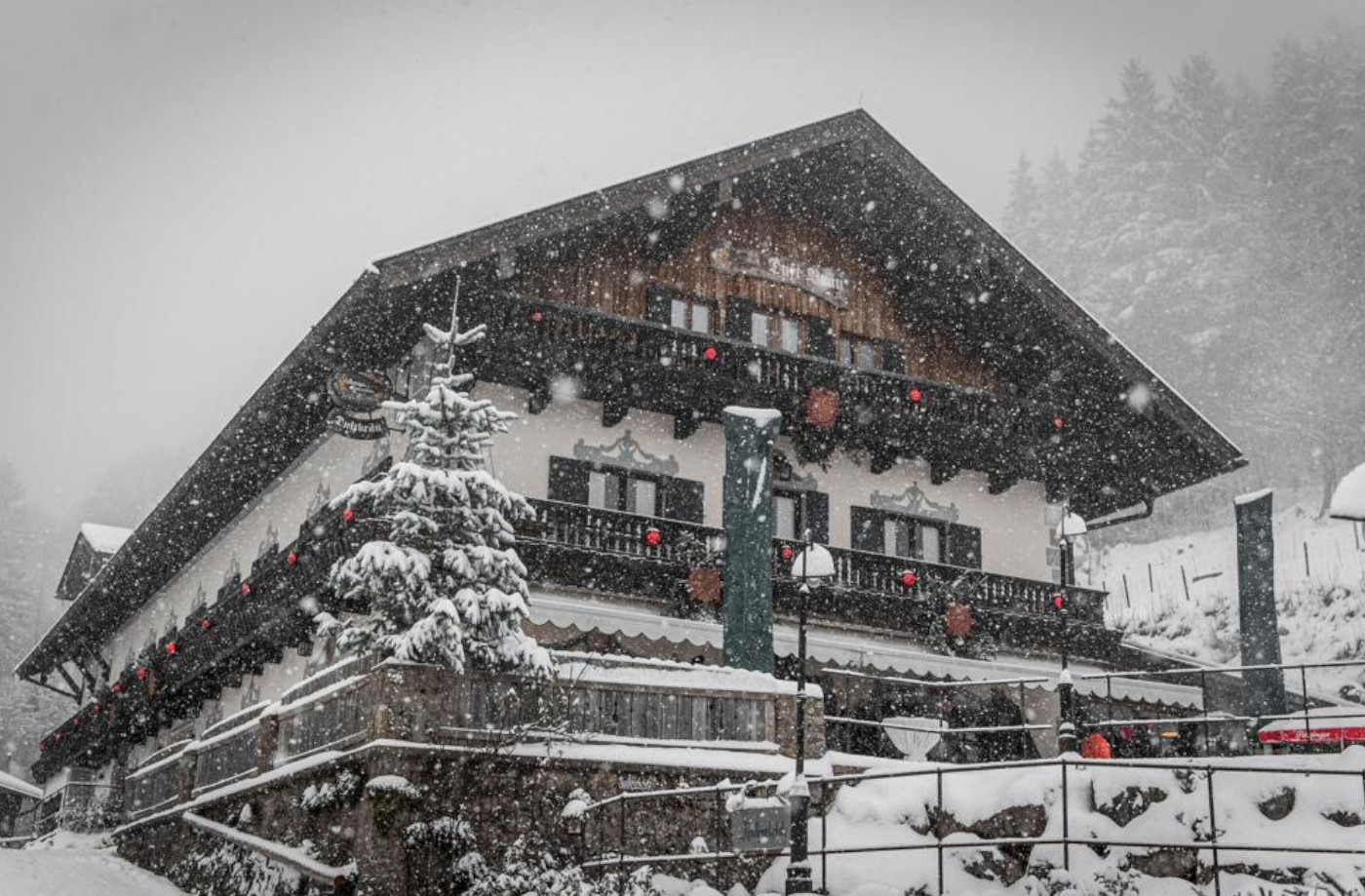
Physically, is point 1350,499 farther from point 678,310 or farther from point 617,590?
point 678,310

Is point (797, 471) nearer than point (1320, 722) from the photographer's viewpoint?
No

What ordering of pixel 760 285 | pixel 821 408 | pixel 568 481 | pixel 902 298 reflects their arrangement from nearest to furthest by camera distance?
pixel 568 481 → pixel 821 408 → pixel 760 285 → pixel 902 298

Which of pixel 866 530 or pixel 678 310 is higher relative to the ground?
pixel 678 310

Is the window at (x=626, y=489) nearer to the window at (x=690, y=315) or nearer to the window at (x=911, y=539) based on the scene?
the window at (x=690, y=315)

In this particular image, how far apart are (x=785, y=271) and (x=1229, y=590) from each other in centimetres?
2416

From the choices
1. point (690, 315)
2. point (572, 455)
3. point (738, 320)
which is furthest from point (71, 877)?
point (738, 320)

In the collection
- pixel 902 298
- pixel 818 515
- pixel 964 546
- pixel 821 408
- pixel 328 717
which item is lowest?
pixel 328 717

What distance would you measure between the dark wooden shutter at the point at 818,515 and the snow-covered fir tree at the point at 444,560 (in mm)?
8340

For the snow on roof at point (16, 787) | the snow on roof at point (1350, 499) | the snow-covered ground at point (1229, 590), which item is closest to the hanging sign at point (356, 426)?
the snow on roof at point (1350, 499)

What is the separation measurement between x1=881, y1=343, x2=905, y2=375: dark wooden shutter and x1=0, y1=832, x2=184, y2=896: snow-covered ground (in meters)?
14.5

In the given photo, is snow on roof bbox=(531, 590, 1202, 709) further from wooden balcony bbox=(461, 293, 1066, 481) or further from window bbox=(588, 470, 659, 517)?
wooden balcony bbox=(461, 293, 1066, 481)

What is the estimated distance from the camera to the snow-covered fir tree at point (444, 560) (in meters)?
16.2

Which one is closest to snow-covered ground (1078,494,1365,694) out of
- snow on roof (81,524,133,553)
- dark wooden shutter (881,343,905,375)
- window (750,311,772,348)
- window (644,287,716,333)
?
dark wooden shutter (881,343,905,375)

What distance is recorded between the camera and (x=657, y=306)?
2469 cm
